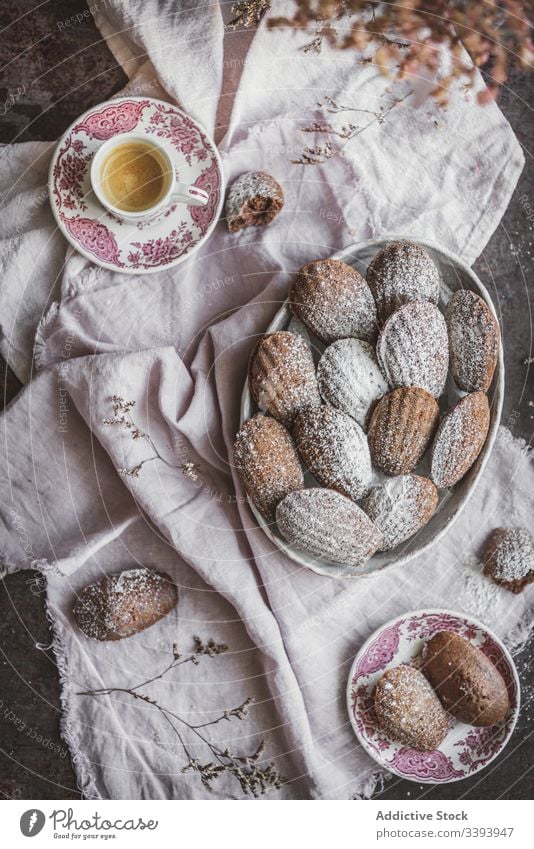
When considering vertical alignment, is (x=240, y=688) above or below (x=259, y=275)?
below

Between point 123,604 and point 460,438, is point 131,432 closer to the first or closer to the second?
point 123,604

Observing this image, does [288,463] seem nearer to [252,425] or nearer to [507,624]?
[252,425]

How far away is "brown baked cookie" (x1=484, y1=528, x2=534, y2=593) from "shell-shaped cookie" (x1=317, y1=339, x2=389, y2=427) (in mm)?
166

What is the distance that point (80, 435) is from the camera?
62 centimetres

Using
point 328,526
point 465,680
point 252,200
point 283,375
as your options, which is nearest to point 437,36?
point 252,200

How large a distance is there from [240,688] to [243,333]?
Result: 0.30m

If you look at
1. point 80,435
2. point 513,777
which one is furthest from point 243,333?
point 513,777

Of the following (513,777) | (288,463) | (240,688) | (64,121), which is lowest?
(513,777)

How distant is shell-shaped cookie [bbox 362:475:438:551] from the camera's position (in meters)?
0.56

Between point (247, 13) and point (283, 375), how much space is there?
33 centimetres

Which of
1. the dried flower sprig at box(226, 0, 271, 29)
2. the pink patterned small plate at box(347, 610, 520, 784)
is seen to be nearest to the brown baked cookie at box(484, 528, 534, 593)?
the pink patterned small plate at box(347, 610, 520, 784)

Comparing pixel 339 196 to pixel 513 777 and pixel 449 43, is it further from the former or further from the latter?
pixel 513 777

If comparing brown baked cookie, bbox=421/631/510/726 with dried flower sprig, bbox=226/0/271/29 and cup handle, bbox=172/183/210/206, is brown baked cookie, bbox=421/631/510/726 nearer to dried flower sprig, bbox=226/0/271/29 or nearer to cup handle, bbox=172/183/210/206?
cup handle, bbox=172/183/210/206

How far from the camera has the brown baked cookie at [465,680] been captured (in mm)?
583
